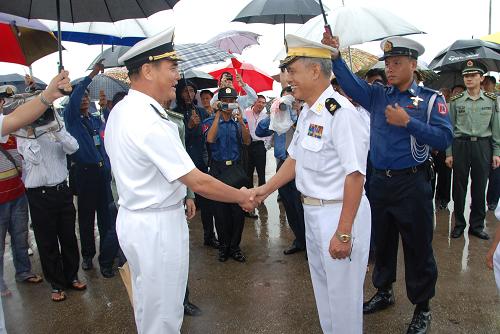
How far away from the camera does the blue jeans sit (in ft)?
13.8

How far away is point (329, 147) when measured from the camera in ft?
7.59

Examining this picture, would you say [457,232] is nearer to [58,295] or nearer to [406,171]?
[406,171]

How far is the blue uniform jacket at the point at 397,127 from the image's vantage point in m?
2.78

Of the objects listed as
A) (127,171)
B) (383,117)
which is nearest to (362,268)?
(383,117)

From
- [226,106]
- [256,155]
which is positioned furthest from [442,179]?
[226,106]

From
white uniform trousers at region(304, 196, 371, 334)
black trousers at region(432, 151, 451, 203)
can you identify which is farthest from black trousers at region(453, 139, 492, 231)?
white uniform trousers at region(304, 196, 371, 334)

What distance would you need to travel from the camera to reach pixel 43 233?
3.99m

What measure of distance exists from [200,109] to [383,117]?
279 cm

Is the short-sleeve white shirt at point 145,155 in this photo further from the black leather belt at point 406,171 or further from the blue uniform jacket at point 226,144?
the blue uniform jacket at point 226,144

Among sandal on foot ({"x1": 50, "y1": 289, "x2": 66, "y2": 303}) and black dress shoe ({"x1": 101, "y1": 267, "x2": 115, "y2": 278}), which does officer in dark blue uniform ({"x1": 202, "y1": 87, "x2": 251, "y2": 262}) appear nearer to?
black dress shoe ({"x1": 101, "y1": 267, "x2": 115, "y2": 278})

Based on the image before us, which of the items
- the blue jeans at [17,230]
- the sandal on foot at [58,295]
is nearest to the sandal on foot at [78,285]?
the sandal on foot at [58,295]

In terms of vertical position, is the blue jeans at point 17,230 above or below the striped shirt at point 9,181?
below

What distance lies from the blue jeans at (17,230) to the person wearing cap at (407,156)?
3.52m

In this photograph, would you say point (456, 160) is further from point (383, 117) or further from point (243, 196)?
point (243, 196)
